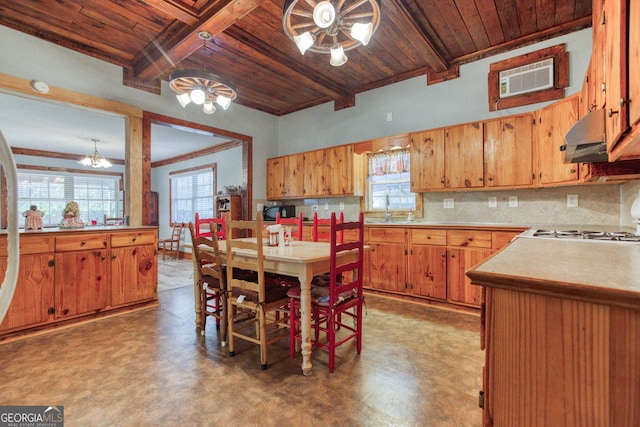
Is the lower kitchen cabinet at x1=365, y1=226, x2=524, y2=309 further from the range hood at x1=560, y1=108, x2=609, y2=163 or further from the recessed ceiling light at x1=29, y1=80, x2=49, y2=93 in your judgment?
the recessed ceiling light at x1=29, y1=80, x2=49, y2=93

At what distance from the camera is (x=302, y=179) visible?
4961 mm

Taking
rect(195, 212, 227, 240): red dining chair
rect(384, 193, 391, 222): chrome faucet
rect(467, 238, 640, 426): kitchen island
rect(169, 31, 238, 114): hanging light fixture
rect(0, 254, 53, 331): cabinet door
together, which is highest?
rect(169, 31, 238, 114): hanging light fixture

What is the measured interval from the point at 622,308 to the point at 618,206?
3.08m

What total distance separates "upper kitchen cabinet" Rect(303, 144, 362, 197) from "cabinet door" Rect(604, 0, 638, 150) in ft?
10.0

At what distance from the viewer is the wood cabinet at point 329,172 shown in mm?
4430

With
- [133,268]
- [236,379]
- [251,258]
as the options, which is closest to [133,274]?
[133,268]

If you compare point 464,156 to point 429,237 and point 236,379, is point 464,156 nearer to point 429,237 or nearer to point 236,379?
point 429,237

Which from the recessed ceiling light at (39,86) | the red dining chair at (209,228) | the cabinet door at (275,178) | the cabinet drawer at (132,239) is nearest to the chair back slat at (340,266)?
the red dining chair at (209,228)

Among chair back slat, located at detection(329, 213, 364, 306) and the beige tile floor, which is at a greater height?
chair back slat, located at detection(329, 213, 364, 306)

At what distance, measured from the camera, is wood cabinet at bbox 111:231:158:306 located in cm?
322

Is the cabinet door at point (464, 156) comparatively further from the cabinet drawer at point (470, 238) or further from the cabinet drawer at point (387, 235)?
the cabinet drawer at point (387, 235)

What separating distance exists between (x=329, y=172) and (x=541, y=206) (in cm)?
273

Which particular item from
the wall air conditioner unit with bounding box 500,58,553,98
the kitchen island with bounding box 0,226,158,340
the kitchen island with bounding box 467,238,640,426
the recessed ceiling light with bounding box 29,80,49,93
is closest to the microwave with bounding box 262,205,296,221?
the kitchen island with bounding box 0,226,158,340

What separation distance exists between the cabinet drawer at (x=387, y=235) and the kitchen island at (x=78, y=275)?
8.80ft
